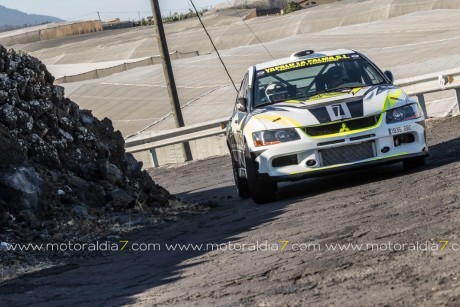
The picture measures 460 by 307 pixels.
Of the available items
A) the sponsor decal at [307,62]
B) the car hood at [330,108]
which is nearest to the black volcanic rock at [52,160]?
the car hood at [330,108]

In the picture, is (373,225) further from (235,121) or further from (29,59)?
(29,59)

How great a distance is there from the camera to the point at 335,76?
45.5 ft

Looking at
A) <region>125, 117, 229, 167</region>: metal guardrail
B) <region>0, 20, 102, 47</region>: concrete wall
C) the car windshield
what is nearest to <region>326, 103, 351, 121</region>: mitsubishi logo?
the car windshield

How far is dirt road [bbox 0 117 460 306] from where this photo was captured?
22.4 feet

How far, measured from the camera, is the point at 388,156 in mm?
12625

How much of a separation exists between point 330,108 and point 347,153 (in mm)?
538

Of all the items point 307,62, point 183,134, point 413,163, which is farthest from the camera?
point 183,134

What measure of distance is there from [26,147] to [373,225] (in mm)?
5460

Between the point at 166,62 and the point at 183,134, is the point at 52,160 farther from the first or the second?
the point at 166,62

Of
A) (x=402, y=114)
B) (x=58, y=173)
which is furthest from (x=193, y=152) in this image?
(x=402, y=114)

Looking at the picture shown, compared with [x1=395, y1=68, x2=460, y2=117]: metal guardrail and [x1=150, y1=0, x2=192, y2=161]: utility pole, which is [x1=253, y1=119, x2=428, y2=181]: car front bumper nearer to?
[x1=395, y1=68, x2=460, y2=117]: metal guardrail

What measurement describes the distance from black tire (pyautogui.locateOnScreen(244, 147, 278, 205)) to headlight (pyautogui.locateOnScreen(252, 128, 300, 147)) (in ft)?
0.83

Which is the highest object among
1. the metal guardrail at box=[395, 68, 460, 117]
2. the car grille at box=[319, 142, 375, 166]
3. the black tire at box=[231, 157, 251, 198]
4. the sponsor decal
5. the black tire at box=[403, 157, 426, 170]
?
the sponsor decal

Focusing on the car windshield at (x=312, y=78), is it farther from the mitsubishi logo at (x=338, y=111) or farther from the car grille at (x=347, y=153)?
the car grille at (x=347, y=153)
